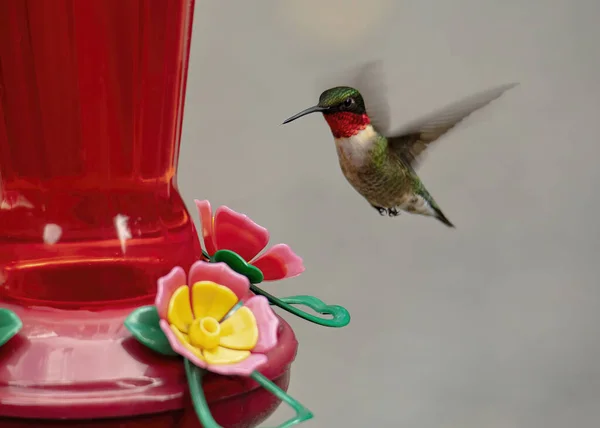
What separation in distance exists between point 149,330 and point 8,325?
0.09 m

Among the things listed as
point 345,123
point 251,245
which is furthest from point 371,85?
point 251,245

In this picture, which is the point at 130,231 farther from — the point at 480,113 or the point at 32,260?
the point at 480,113

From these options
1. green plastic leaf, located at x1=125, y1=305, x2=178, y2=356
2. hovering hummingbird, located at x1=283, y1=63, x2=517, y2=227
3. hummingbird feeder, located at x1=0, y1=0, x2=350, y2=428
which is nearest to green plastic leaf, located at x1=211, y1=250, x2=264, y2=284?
hummingbird feeder, located at x1=0, y1=0, x2=350, y2=428

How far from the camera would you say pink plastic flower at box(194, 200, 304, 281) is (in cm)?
61

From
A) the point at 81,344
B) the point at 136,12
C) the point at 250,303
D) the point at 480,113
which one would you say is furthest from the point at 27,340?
the point at 480,113

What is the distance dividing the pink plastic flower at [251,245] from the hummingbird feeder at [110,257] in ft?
0.08

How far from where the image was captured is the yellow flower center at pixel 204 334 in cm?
43

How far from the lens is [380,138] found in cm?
92

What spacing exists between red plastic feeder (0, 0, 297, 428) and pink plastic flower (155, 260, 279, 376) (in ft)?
0.07

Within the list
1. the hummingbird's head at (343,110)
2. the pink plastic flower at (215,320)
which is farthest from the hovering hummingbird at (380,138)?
the pink plastic flower at (215,320)

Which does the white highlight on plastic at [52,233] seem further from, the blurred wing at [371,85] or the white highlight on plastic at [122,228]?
the blurred wing at [371,85]

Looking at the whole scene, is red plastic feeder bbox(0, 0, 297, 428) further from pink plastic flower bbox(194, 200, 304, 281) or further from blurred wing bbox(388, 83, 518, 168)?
blurred wing bbox(388, 83, 518, 168)

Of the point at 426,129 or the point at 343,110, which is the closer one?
the point at 343,110

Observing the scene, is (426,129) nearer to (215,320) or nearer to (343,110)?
(343,110)
